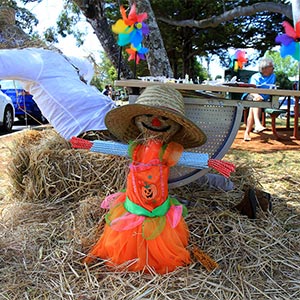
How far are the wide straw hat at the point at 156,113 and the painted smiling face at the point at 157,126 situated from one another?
0.14ft

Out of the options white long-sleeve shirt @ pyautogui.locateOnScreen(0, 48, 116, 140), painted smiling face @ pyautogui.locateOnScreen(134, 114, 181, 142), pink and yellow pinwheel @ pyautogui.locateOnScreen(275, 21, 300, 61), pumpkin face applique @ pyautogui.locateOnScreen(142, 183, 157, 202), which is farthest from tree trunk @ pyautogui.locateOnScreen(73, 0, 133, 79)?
pumpkin face applique @ pyautogui.locateOnScreen(142, 183, 157, 202)

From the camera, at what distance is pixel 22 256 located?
→ 2328 mm

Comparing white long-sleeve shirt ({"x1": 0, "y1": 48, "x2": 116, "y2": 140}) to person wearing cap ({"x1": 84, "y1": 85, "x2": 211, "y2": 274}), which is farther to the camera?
white long-sleeve shirt ({"x1": 0, "y1": 48, "x2": 116, "y2": 140})

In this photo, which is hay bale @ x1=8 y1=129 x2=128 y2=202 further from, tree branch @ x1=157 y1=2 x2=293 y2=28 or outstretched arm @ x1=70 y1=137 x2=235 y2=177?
tree branch @ x1=157 y1=2 x2=293 y2=28

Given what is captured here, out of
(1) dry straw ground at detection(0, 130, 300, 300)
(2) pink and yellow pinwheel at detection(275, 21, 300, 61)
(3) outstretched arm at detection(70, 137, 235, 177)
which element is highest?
(2) pink and yellow pinwheel at detection(275, 21, 300, 61)

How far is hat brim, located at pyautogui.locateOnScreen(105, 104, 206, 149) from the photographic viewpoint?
210 centimetres

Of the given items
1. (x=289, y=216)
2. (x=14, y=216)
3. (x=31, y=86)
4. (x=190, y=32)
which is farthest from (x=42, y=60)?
→ (x=190, y=32)

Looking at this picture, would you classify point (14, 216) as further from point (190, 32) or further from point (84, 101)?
point (190, 32)

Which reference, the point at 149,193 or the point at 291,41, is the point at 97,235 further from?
the point at 291,41

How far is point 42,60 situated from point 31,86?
0.25m

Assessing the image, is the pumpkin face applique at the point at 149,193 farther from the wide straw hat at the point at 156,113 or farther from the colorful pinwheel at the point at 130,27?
the colorful pinwheel at the point at 130,27

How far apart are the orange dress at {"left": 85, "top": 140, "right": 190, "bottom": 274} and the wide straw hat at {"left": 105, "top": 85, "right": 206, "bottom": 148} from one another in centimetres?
11

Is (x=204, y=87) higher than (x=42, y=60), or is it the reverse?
(x=42, y=60)

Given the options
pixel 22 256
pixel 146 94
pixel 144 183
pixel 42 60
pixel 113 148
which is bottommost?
pixel 22 256
